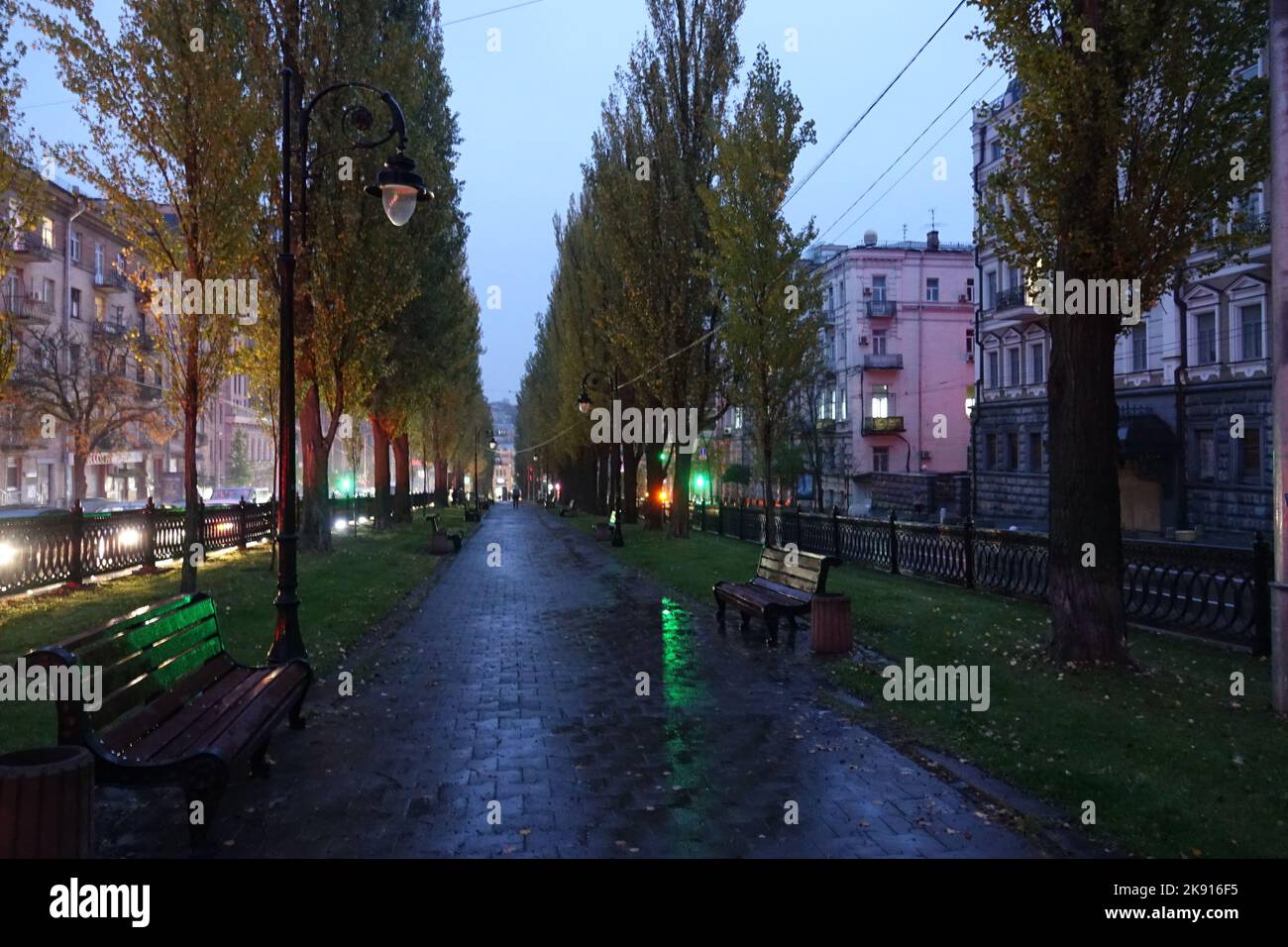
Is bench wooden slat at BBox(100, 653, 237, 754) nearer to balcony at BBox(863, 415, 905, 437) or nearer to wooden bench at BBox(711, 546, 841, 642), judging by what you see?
wooden bench at BBox(711, 546, 841, 642)

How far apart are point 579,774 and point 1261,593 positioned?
24.4 feet

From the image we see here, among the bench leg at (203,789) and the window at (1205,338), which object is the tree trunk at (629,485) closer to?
the window at (1205,338)

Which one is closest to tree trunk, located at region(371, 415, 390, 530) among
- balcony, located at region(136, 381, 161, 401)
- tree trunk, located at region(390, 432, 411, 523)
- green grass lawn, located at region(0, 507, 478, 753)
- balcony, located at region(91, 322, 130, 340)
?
tree trunk, located at region(390, 432, 411, 523)

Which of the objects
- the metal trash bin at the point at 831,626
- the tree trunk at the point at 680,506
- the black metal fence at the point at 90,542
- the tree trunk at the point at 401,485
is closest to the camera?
the metal trash bin at the point at 831,626

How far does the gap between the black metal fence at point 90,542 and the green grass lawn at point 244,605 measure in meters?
0.45

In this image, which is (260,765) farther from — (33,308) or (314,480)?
(33,308)

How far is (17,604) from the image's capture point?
13414 millimetres

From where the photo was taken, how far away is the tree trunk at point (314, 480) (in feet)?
72.9

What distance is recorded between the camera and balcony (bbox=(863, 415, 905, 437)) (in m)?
55.7

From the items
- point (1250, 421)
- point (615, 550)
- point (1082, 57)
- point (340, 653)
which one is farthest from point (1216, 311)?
point (340, 653)

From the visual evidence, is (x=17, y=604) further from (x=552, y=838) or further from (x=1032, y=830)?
(x=1032, y=830)

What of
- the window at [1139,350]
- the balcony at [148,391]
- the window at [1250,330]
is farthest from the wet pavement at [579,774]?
the balcony at [148,391]

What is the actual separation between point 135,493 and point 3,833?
2237 inches

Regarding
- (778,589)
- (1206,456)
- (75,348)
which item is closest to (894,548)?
(778,589)
